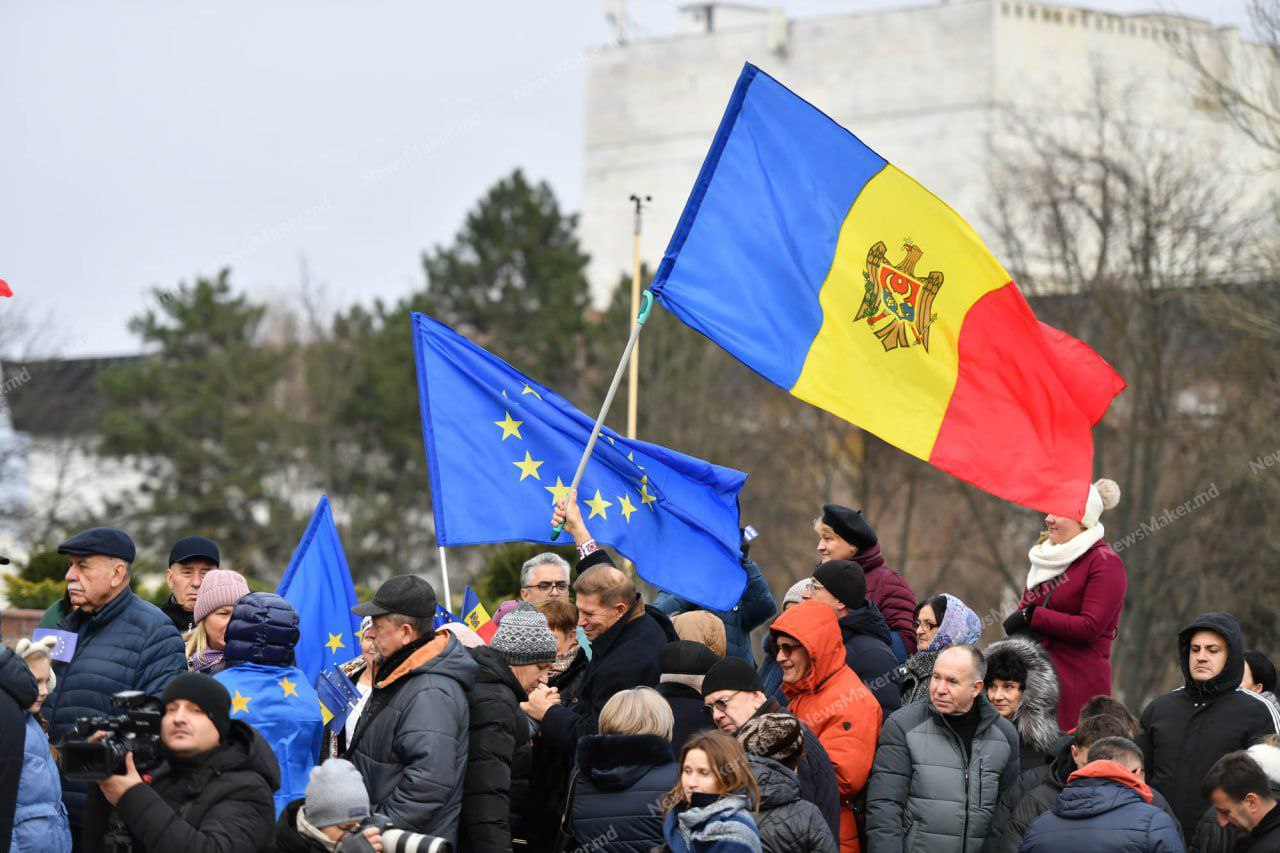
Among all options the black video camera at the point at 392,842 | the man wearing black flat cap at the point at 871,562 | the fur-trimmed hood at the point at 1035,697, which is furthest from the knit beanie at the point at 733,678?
the man wearing black flat cap at the point at 871,562

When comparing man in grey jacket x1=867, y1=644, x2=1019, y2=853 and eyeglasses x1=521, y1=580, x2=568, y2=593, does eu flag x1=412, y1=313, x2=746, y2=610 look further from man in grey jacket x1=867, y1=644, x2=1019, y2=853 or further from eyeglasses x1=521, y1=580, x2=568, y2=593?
man in grey jacket x1=867, y1=644, x2=1019, y2=853

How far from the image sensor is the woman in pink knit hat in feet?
27.8

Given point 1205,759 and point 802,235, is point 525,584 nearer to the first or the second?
point 802,235

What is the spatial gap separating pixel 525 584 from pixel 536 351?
3876 cm

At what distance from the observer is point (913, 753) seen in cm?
816

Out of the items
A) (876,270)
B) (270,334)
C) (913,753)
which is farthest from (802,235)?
(270,334)

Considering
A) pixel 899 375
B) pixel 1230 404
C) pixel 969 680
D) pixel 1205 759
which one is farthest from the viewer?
pixel 1230 404

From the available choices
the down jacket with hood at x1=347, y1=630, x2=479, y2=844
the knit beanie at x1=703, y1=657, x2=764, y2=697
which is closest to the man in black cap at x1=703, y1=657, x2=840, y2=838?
the knit beanie at x1=703, y1=657, x2=764, y2=697

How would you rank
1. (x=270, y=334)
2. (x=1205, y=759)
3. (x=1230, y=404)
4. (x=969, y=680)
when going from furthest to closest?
(x=270, y=334) → (x=1230, y=404) → (x=1205, y=759) → (x=969, y=680)

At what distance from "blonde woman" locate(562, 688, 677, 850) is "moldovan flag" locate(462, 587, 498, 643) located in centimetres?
245

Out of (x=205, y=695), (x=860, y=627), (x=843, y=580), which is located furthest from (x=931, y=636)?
(x=205, y=695)

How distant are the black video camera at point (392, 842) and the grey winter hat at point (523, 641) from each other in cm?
151

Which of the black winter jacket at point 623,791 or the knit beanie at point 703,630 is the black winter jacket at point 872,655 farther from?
the black winter jacket at point 623,791

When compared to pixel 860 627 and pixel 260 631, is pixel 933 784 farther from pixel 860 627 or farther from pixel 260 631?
pixel 260 631
